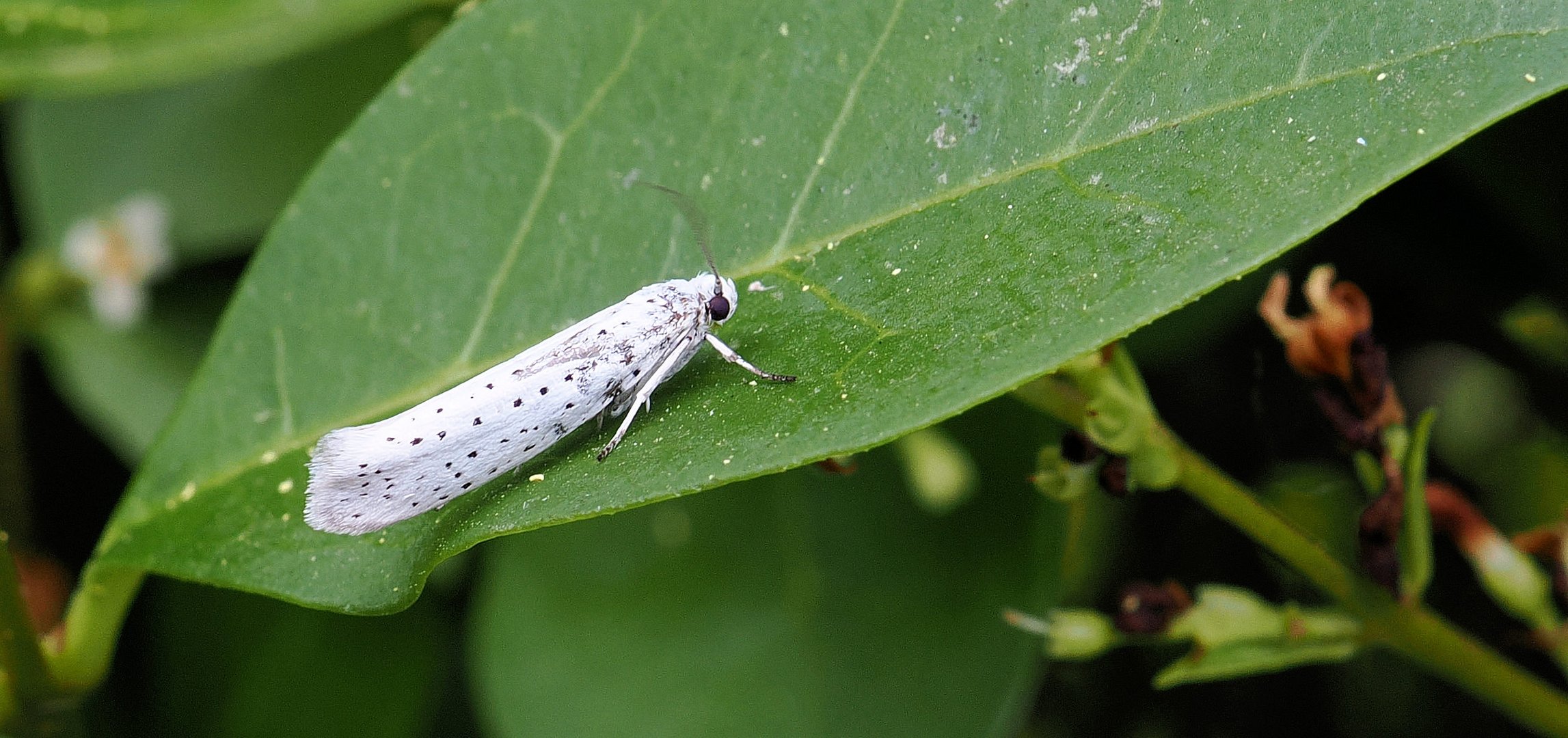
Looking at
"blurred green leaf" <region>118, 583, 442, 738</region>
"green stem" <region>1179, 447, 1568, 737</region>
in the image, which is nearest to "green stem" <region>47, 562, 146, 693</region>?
"blurred green leaf" <region>118, 583, 442, 738</region>

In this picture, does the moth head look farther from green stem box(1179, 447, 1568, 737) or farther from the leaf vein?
green stem box(1179, 447, 1568, 737)

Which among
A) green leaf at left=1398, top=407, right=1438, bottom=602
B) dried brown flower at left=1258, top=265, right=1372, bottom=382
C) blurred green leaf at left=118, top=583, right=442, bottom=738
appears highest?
dried brown flower at left=1258, top=265, right=1372, bottom=382

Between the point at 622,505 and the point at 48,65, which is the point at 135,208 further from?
the point at 622,505

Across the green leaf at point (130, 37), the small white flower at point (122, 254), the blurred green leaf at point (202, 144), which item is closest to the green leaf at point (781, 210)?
the green leaf at point (130, 37)

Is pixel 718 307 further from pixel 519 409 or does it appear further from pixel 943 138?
pixel 943 138

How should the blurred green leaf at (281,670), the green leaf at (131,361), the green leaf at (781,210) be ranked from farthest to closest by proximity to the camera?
the green leaf at (131,361) → the blurred green leaf at (281,670) → the green leaf at (781,210)

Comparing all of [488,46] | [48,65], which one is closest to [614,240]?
[488,46]

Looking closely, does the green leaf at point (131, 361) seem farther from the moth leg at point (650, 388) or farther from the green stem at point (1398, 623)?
the green stem at point (1398, 623)
